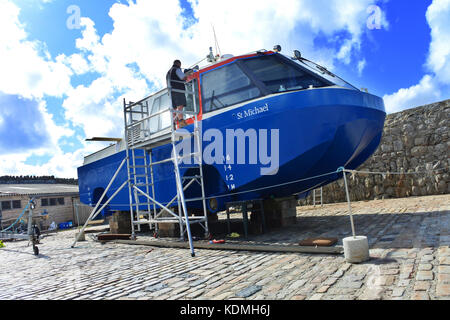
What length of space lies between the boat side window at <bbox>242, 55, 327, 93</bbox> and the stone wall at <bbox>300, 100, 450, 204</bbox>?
7.48 m

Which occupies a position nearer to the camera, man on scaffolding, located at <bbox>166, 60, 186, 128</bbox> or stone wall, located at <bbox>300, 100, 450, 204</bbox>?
man on scaffolding, located at <bbox>166, 60, 186, 128</bbox>

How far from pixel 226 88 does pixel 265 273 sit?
380 cm

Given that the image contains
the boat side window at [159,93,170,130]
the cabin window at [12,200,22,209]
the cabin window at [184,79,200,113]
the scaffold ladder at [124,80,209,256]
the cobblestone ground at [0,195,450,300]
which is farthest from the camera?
the cabin window at [12,200,22,209]

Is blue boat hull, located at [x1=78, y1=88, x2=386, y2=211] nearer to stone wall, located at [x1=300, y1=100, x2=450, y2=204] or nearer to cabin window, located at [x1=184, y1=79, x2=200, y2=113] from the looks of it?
cabin window, located at [x1=184, y1=79, x2=200, y2=113]

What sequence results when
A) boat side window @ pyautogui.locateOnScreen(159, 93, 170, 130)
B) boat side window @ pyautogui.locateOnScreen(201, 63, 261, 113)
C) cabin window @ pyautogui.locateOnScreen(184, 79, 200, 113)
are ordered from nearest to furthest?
1. boat side window @ pyautogui.locateOnScreen(201, 63, 261, 113)
2. cabin window @ pyautogui.locateOnScreen(184, 79, 200, 113)
3. boat side window @ pyautogui.locateOnScreen(159, 93, 170, 130)

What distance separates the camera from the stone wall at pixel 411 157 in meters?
11.2

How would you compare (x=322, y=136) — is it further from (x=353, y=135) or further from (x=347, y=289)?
(x=347, y=289)

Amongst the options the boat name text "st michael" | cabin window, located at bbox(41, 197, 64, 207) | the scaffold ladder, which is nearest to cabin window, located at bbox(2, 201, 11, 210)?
cabin window, located at bbox(41, 197, 64, 207)

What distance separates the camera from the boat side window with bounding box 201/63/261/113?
624cm

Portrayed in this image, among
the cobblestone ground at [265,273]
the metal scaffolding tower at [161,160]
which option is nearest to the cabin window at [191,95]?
the metal scaffolding tower at [161,160]

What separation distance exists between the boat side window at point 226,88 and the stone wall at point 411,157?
799 cm

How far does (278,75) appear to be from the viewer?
6184 millimetres
